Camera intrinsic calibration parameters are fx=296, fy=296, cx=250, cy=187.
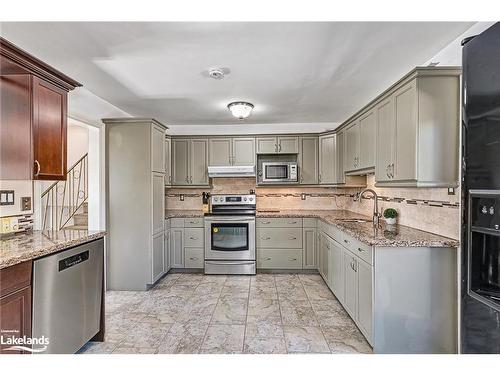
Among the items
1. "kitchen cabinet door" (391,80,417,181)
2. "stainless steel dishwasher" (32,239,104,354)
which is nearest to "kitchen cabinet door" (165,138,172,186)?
"stainless steel dishwasher" (32,239,104,354)

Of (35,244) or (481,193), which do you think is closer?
(481,193)

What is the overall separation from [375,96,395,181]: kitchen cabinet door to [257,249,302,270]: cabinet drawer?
2100 mm

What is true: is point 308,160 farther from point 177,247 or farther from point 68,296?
point 68,296

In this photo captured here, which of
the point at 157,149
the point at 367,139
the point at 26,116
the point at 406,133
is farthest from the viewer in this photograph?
the point at 157,149

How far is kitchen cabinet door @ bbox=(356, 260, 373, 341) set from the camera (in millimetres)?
2324

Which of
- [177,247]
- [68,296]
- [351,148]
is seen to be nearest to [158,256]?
[177,247]

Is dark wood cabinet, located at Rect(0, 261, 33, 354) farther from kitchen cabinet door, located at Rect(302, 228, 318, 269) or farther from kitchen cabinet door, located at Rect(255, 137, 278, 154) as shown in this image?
kitchen cabinet door, located at Rect(255, 137, 278, 154)

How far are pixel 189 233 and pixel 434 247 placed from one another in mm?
3403

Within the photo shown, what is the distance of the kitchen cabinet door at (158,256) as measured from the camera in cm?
396

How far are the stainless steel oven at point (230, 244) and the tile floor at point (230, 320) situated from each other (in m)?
0.35

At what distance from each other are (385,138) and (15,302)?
2.99 meters

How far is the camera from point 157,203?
13.3ft

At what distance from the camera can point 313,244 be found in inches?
180

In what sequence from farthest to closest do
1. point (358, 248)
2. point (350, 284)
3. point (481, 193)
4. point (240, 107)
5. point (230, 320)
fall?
point (240, 107) < point (230, 320) < point (350, 284) < point (358, 248) < point (481, 193)
